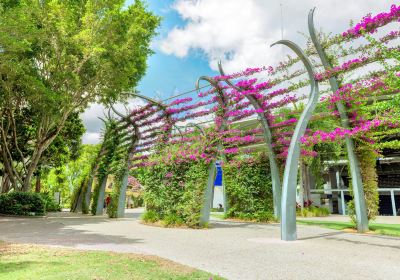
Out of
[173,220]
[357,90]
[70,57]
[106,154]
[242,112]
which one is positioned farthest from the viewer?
[106,154]

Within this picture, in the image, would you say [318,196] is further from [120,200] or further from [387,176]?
[120,200]

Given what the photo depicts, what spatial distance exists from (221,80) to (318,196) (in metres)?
18.4

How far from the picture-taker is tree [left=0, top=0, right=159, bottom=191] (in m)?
15.6

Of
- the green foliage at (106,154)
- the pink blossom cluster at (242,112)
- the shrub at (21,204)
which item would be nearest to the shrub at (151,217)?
the pink blossom cluster at (242,112)

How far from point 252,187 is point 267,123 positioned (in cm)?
289

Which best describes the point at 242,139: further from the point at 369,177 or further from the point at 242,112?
the point at 369,177

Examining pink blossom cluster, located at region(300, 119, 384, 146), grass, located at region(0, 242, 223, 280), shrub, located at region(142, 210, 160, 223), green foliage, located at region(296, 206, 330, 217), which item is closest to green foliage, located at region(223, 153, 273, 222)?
shrub, located at region(142, 210, 160, 223)

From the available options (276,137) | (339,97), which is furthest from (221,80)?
(339,97)

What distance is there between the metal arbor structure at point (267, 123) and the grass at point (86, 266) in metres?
4.77

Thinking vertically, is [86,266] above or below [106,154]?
below

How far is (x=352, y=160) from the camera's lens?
11078 millimetres

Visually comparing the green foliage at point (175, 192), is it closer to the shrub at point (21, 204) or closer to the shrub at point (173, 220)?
the shrub at point (173, 220)

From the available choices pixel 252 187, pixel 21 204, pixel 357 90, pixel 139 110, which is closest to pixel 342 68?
pixel 357 90

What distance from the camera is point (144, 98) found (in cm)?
1745
